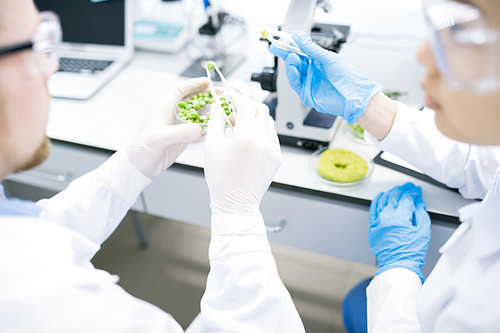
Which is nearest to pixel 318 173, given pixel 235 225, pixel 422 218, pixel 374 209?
pixel 374 209

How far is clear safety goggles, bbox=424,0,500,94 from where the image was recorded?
0.52m

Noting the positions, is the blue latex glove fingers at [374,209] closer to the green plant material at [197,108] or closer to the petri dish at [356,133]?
the petri dish at [356,133]

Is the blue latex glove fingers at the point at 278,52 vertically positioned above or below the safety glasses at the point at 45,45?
below

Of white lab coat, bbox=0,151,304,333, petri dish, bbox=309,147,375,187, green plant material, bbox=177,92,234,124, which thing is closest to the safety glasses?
white lab coat, bbox=0,151,304,333

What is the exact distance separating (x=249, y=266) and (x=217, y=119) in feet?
1.18

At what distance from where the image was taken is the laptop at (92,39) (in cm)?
170

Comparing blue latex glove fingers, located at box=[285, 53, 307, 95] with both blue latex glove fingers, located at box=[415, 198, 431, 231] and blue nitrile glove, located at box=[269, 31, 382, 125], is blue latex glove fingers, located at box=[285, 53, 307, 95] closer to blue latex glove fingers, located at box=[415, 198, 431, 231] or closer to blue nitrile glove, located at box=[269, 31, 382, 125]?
blue nitrile glove, located at box=[269, 31, 382, 125]

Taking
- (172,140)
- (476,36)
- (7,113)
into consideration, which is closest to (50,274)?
(7,113)

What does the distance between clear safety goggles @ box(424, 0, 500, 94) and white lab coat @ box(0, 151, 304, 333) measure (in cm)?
48

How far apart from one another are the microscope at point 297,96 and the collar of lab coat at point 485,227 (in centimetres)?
54

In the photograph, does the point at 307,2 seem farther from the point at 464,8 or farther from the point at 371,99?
the point at 464,8

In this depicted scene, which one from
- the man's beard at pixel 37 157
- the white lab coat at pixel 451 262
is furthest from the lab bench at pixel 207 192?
the man's beard at pixel 37 157

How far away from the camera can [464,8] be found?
54 centimetres

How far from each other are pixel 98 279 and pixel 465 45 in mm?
672
